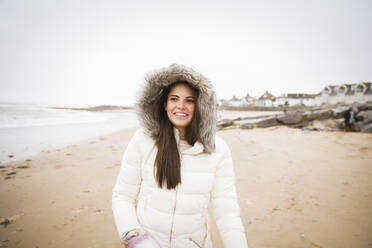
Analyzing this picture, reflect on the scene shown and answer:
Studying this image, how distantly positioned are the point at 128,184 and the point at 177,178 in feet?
1.75

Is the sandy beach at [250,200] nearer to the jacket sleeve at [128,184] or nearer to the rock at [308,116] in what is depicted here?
the jacket sleeve at [128,184]

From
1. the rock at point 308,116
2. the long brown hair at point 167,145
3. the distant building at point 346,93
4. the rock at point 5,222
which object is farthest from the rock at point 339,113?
the distant building at point 346,93

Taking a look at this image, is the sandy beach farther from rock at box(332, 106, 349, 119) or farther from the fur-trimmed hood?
rock at box(332, 106, 349, 119)

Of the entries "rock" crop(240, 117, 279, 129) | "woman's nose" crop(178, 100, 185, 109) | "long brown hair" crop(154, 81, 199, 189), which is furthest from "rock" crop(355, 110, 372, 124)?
"woman's nose" crop(178, 100, 185, 109)

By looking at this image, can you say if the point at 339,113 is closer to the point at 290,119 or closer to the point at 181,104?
the point at 290,119

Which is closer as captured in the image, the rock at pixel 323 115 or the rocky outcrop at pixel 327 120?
the rocky outcrop at pixel 327 120

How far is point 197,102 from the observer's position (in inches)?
72.1

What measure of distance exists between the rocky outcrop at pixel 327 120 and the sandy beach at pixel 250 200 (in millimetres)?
7364

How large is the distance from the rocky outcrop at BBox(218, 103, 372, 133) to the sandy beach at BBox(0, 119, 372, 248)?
7.36 m

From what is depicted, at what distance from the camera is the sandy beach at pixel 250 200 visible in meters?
2.45

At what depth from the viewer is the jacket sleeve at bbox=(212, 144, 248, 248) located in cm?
143

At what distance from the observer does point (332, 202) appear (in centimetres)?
333

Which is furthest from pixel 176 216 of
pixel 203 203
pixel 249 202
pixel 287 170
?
pixel 287 170

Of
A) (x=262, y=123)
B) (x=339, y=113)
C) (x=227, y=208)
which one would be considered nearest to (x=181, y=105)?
(x=227, y=208)
